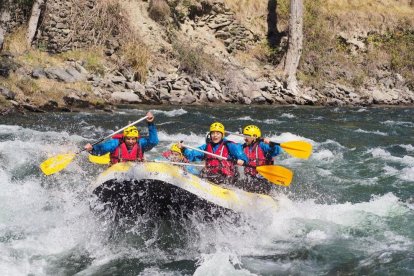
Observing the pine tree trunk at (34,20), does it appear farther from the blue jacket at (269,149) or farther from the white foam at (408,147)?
the white foam at (408,147)

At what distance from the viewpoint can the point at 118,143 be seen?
21.9ft

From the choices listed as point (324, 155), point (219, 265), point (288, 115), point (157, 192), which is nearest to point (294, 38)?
point (288, 115)

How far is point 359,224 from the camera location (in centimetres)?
667

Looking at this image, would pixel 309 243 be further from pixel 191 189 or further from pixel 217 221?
pixel 191 189

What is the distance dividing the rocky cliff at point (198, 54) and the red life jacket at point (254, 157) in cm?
751

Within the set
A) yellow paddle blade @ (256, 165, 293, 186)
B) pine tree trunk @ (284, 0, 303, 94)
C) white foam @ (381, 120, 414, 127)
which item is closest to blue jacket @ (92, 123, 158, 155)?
yellow paddle blade @ (256, 165, 293, 186)

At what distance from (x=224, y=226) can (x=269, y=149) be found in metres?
1.79

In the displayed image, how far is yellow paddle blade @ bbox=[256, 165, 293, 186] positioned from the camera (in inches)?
268

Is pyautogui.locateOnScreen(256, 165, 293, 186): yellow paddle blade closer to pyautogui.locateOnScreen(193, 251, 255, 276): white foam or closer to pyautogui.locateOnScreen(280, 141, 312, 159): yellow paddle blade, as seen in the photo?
pyautogui.locateOnScreen(280, 141, 312, 159): yellow paddle blade

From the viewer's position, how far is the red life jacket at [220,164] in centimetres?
700

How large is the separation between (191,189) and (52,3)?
13516mm

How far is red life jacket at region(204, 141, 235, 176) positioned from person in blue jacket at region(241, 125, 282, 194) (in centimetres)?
42

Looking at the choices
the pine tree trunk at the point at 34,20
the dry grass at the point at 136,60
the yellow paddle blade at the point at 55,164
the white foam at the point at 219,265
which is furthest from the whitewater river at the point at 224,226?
the pine tree trunk at the point at 34,20

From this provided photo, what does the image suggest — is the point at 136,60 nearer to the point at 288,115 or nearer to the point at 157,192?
the point at 288,115
